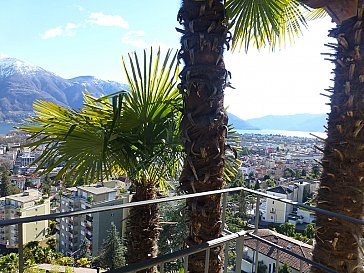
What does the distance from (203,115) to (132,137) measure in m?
0.80

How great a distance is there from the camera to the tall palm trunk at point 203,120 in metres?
2.13

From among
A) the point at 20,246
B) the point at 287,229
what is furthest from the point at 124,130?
the point at 287,229

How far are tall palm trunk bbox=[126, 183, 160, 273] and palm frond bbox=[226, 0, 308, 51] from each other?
72.2 inches

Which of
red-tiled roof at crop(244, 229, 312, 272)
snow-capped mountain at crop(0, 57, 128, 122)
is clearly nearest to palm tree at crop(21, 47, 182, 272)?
red-tiled roof at crop(244, 229, 312, 272)

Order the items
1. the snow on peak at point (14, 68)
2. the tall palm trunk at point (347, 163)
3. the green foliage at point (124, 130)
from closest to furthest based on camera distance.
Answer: the tall palm trunk at point (347, 163)
the green foliage at point (124, 130)
the snow on peak at point (14, 68)

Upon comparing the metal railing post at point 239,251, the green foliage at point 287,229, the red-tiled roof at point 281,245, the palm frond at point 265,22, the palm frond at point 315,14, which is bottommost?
the green foliage at point 287,229

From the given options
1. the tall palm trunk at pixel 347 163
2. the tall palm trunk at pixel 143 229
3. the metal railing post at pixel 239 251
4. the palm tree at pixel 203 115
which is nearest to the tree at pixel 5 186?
the tall palm trunk at pixel 143 229

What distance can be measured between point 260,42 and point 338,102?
53.7 inches

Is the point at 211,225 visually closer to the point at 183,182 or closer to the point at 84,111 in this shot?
the point at 183,182

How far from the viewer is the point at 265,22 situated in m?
3.01

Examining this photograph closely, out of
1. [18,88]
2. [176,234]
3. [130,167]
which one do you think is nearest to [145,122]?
[130,167]

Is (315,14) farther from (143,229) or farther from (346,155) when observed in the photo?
(143,229)

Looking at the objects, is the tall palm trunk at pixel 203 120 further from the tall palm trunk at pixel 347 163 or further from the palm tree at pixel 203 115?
the tall palm trunk at pixel 347 163

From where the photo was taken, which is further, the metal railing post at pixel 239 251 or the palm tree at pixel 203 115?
the palm tree at pixel 203 115
